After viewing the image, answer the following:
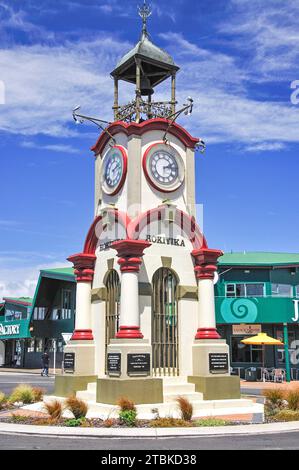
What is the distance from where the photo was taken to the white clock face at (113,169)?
19.9 meters

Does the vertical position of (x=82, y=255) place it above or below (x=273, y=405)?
above

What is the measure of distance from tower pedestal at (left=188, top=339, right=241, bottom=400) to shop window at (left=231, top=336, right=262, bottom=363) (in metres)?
18.2

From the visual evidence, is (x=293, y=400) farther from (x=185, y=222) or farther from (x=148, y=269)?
(x=185, y=222)

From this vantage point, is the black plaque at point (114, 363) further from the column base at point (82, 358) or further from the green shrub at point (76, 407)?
the column base at point (82, 358)

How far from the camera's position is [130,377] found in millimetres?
16844

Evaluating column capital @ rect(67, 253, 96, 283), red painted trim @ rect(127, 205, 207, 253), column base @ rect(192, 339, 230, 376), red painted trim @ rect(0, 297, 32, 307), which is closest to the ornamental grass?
column base @ rect(192, 339, 230, 376)

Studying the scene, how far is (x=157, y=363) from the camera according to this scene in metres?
18.6

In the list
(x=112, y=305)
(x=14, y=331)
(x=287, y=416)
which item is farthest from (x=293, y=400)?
(x=14, y=331)

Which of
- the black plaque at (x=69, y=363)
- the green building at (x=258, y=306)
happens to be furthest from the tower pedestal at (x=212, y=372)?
the green building at (x=258, y=306)

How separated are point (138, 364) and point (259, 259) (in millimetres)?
23546

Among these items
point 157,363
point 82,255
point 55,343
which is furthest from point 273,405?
point 55,343

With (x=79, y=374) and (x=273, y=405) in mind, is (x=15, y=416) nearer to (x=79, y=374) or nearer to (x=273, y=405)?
(x=79, y=374)

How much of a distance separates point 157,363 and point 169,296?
7.83 ft
